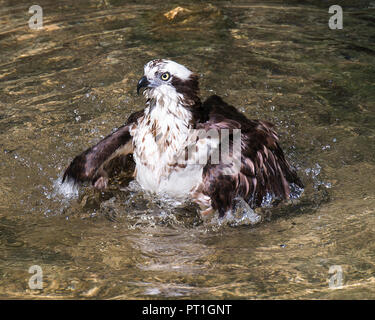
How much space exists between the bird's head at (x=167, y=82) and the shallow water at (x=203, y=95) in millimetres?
876

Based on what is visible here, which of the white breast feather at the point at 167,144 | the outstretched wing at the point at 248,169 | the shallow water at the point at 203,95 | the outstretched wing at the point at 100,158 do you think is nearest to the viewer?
the shallow water at the point at 203,95

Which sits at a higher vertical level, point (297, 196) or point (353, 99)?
point (353, 99)

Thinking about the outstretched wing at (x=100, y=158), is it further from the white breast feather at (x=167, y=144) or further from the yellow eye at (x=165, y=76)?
the yellow eye at (x=165, y=76)

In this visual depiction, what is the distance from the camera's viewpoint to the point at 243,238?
4773 mm

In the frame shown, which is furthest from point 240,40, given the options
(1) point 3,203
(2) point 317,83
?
(1) point 3,203

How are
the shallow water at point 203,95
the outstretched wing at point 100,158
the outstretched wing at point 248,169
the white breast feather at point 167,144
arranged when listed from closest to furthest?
1. the shallow water at point 203,95
2. the outstretched wing at point 248,169
3. the white breast feather at point 167,144
4. the outstretched wing at point 100,158

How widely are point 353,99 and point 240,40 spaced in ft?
7.09

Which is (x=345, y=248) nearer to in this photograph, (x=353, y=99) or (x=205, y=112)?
(x=205, y=112)

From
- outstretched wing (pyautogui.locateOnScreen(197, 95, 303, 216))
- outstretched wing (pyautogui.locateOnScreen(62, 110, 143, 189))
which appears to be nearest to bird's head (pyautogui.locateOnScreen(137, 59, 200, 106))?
outstretched wing (pyautogui.locateOnScreen(197, 95, 303, 216))

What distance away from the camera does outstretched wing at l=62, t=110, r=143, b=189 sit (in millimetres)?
5254

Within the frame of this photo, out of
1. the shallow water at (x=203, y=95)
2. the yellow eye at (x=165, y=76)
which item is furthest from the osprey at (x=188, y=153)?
the shallow water at (x=203, y=95)

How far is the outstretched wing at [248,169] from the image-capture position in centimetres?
490

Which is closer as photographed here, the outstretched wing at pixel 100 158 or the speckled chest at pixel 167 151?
the speckled chest at pixel 167 151

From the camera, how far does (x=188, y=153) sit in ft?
16.5
